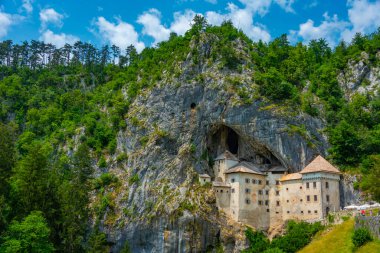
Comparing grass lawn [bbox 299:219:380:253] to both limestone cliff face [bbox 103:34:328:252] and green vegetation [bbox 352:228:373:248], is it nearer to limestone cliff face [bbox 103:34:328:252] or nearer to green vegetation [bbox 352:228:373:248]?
green vegetation [bbox 352:228:373:248]

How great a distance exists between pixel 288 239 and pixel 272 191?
452 inches

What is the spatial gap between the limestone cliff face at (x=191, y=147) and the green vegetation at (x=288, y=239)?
84.5 inches

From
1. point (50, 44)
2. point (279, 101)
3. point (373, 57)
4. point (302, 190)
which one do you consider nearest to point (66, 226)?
point (302, 190)

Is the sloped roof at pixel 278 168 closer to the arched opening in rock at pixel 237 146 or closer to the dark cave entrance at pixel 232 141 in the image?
the arched opening in rock at pixel 237 146

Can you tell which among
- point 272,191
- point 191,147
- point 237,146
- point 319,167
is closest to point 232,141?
point 237,146

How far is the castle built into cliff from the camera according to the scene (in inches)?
2709

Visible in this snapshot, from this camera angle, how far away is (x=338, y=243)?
177 ft

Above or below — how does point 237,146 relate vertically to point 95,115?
below

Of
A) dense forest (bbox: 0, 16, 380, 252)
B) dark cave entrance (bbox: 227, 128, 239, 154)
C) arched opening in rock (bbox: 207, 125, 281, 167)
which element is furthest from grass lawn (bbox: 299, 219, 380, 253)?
dark cave entrance (bbox: 227, 128, 239, 154)

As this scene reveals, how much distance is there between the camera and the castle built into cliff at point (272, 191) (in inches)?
2709

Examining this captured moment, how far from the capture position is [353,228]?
2141 inches

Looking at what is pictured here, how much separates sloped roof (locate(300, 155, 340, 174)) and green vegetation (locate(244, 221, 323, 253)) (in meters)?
8.15

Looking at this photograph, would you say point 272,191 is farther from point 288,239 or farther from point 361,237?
point 361,237

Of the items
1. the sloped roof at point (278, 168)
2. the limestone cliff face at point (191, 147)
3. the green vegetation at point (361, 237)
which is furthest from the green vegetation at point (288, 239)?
the green vegetation at point (361, 237)
